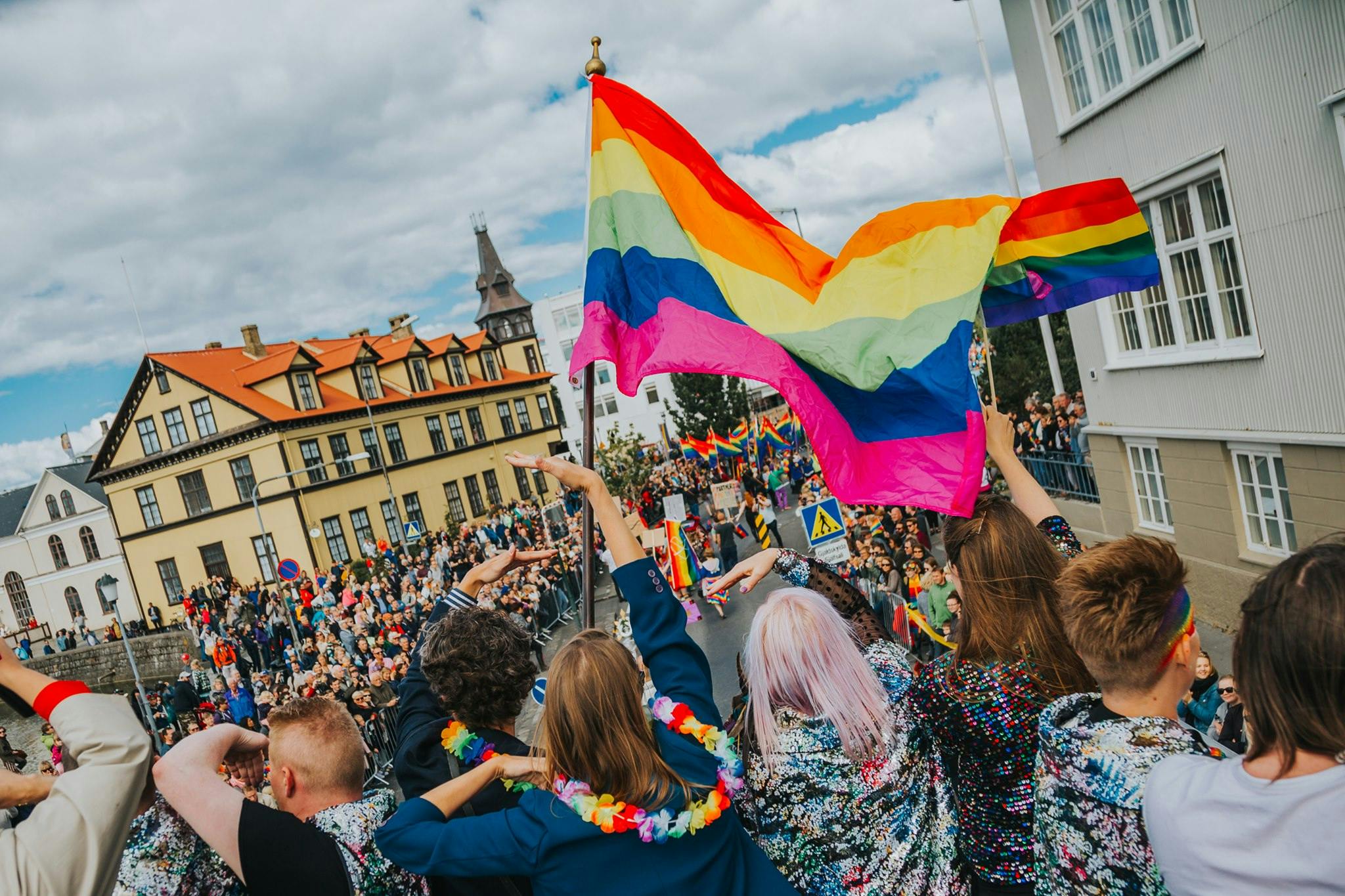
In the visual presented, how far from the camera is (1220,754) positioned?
2.07 meters

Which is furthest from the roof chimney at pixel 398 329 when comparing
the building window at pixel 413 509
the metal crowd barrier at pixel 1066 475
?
the metal crowd barrier at pixel 1066 475

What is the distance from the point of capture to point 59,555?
58.5 m

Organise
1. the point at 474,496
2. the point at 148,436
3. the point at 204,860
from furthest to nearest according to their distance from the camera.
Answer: the point at 474,496 → the point at 148,436 → the point at 204,860

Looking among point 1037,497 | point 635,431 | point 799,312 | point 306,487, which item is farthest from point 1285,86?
point 635,431

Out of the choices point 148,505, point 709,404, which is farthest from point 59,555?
point 709,404

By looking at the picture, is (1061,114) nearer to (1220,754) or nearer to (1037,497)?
(1037,497)

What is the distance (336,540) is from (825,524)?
3594 centimetres

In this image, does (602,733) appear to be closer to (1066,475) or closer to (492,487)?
(1066,475)

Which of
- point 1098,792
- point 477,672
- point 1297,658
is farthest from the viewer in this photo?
point 477,672

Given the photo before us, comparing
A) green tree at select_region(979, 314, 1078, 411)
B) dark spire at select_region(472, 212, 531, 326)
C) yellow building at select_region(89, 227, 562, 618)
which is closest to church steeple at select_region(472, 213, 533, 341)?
dark spire at select_region(472, 212, 531, 326)

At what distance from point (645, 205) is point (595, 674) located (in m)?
3.61

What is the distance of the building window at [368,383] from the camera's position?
48.1 metres

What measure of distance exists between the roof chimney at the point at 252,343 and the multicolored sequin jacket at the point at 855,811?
Answer: 51.8 meters

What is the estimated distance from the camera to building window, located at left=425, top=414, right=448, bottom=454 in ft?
171
